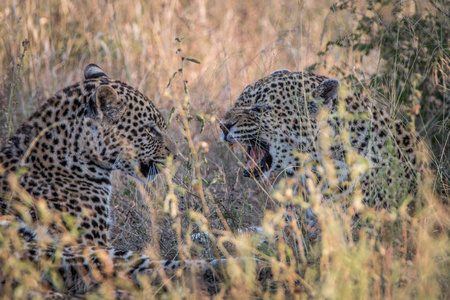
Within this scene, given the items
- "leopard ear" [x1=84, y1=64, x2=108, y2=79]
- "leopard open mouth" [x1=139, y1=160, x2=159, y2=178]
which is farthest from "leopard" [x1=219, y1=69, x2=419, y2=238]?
"leopard ear" [x1=84, y1=64, x2=108, y2=79]

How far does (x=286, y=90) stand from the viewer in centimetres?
622

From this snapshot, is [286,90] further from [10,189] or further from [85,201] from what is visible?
[10,189]

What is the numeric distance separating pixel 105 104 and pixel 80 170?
0.62 metres

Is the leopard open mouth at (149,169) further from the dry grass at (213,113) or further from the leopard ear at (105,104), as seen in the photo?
the leopard ear at (105,104)

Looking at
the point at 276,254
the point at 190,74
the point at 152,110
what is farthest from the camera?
the point at 190,74

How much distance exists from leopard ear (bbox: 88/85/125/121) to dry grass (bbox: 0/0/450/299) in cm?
52

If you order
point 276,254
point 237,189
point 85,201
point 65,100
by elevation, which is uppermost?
point 65,100

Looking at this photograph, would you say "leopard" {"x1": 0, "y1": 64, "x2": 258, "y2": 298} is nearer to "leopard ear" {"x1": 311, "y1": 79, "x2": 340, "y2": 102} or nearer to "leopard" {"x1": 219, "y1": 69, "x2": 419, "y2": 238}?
"leopard" {"x1": 219, "y1": 69, "x2": 419, "y2": 238}

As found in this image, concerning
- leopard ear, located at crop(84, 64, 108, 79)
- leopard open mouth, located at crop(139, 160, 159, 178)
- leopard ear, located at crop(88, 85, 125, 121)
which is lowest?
leopard open mouth, located at crop(139, 160, 159, 178)

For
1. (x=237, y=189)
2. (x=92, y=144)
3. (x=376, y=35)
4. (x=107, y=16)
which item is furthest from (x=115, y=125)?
(x=107, y=16)

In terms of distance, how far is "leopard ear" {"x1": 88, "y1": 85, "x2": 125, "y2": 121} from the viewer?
5.15 metres

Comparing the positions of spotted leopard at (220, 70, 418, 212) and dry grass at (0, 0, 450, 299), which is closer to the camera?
dry grass at (0, 0, 450, 299)

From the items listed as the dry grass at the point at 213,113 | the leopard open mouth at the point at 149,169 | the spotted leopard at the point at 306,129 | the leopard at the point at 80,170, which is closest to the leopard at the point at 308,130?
the spotted leopard at the point at 306,129

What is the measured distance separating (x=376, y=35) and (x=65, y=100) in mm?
4436
